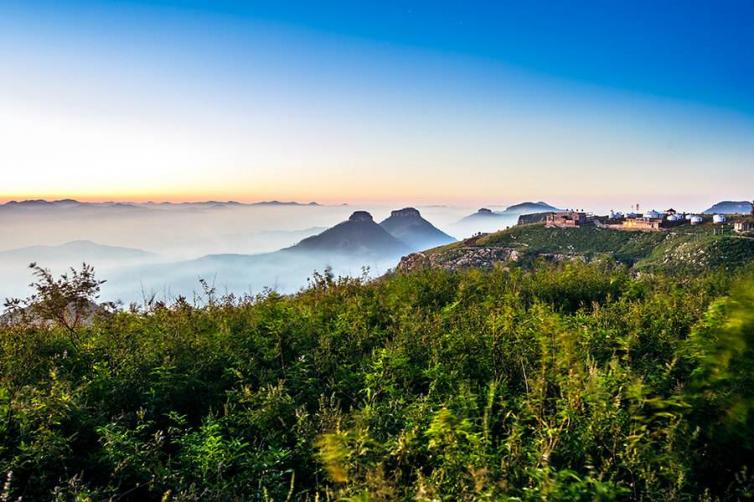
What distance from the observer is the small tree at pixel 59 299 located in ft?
21.8

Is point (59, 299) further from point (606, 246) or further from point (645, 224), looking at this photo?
point (645, 224)

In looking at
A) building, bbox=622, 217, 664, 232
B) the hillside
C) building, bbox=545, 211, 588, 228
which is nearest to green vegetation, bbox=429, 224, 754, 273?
the hillside

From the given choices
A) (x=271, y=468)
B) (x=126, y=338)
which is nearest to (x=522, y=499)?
(x=271, y=468)

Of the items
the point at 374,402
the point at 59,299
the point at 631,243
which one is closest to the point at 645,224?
the point at 631,243

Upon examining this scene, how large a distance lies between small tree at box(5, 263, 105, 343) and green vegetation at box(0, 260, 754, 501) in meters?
0.04

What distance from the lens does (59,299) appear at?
22.2ft

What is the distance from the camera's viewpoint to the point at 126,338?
6.07 metres

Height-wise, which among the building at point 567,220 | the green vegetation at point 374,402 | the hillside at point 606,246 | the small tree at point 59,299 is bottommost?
the hillside at point 606,246

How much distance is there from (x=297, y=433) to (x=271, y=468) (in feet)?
1.38

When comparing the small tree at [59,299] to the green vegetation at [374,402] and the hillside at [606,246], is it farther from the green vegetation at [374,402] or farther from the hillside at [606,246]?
the hillside at [606,246]

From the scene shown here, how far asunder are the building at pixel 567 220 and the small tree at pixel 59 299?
108m

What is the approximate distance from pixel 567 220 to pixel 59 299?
379 ft

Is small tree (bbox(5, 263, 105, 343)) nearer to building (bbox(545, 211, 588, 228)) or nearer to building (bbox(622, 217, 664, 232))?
building (bbox(622, 217, 664, 232))

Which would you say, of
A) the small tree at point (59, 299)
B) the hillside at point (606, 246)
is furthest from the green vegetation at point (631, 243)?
the small tree at point (59, 299)
